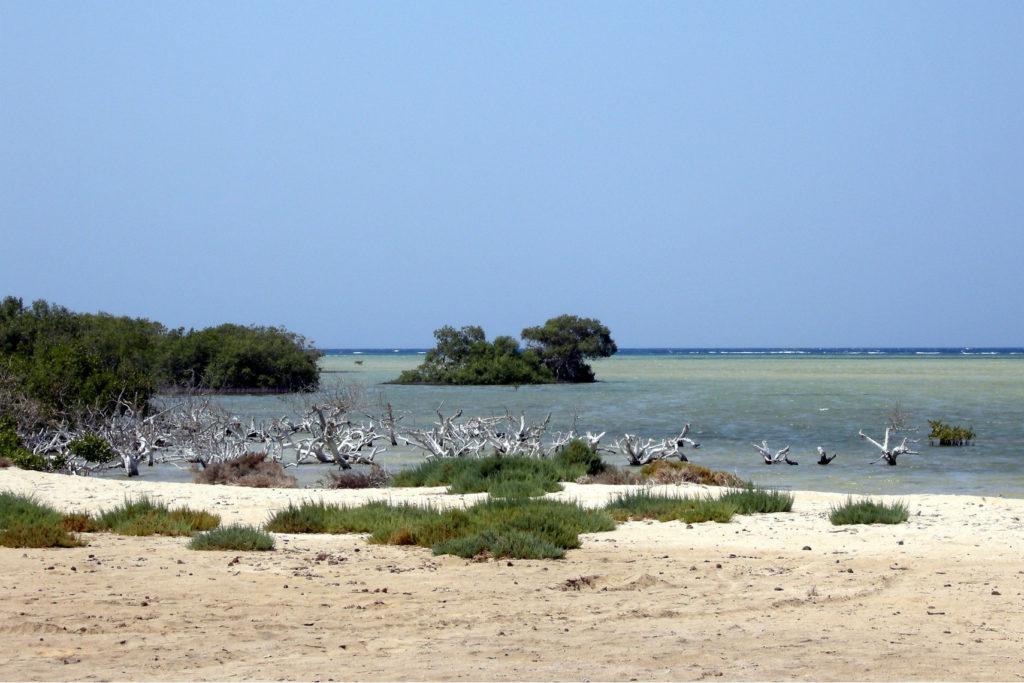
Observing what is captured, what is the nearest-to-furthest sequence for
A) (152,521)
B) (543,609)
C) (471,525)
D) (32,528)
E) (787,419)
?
(543,609)
(32,528)
(471,525)
(152,521)
(787,419)

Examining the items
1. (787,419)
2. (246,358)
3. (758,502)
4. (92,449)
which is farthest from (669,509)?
(246,358)

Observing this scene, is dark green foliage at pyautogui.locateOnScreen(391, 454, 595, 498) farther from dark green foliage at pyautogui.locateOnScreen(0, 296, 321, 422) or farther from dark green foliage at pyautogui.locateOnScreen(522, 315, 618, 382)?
dark green foliage at pyautogui.locateOnScreen(522, 315, 618, 382)

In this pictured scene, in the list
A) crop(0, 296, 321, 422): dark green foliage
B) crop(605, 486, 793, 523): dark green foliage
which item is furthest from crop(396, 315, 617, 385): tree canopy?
crop(605, 486, 793, 523): dark green foliage

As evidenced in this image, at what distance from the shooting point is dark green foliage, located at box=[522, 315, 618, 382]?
86.2 metres

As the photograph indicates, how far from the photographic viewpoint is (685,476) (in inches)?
763

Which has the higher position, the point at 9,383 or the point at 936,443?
the point at 9,383

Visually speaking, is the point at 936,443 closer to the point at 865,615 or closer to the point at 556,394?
the point at 865,615

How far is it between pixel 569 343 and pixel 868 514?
242 ft

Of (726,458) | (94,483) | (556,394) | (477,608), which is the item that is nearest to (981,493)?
(726,458)

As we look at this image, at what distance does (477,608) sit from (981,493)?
15277 mm

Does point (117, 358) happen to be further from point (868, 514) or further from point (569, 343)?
point (569, 343)

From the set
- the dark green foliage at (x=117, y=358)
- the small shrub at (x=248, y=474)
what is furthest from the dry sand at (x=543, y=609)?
the dark green foliage at (x=117, y=358)

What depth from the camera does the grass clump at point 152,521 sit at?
11.6 meters

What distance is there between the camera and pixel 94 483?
697 inches
